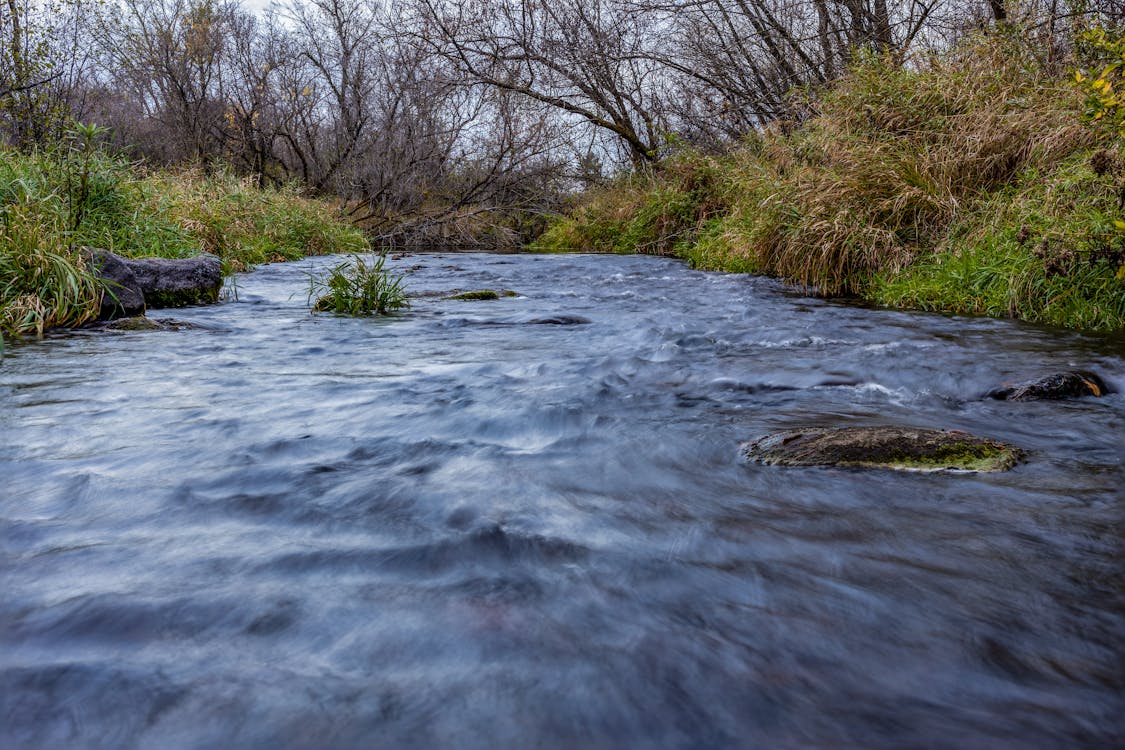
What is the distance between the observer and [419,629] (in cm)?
164

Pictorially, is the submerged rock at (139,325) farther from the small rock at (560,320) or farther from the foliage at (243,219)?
the foliage at (243,219)

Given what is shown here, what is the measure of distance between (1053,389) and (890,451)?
1.65m

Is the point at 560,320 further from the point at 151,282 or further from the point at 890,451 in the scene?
the point at 890,451

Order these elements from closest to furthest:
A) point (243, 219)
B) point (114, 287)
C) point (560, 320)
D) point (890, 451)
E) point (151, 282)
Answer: point (890, 451) < point (114, 287) < point (560, 320) < point (151, 282) < point (243, 219)

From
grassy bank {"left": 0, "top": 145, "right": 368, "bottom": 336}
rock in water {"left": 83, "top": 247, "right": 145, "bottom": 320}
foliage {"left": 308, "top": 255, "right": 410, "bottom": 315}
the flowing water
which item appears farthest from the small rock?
grassy bank {"left": 0, "top": 145, "right": 368, "bottom": 336}

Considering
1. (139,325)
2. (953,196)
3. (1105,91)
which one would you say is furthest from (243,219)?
(1105,91)

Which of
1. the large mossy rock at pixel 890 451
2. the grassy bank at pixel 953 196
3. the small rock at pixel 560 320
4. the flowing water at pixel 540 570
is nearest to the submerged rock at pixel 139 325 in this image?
the flowing water at pixel 540 570

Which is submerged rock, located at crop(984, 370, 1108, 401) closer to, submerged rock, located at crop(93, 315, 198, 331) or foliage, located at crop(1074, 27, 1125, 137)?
foliage, located at crop(1074, 27, 1125, 137)

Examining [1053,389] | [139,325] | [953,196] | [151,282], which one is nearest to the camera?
[1053,389]

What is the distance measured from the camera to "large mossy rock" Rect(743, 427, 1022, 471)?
8.66 feet

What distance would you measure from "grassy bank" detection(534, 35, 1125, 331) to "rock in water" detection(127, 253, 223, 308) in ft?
21.1

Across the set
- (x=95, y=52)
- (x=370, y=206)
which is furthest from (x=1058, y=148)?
(x=370, y=206)

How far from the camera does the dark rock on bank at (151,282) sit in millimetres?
6090

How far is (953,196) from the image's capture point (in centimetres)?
757
